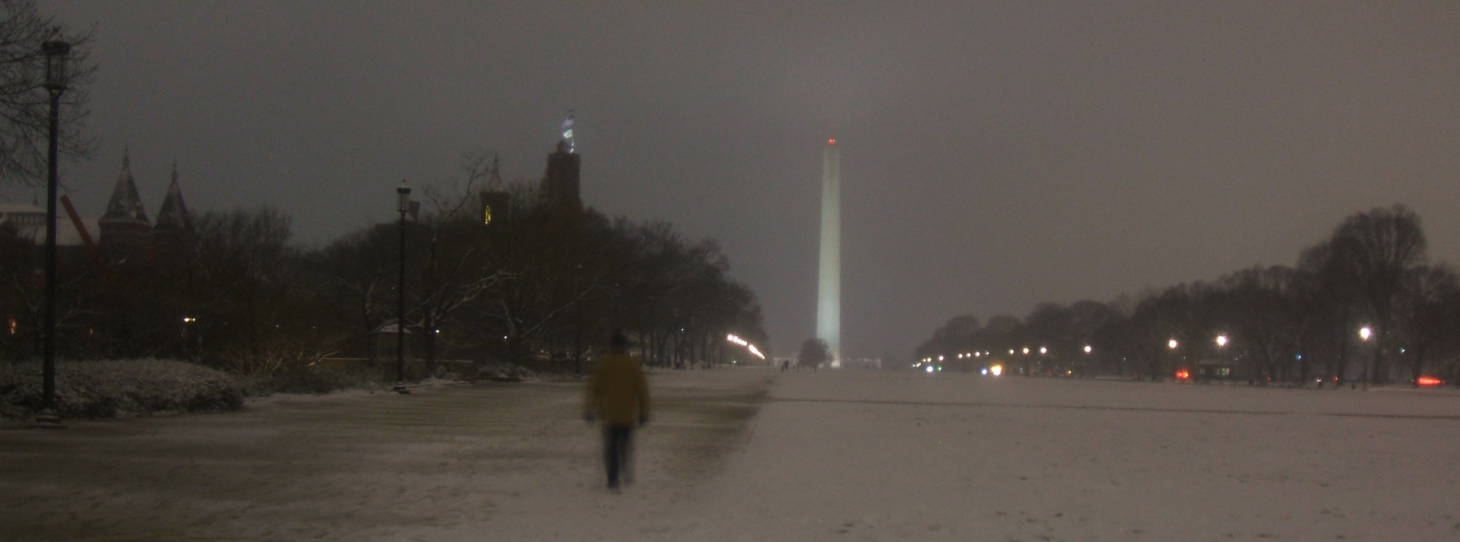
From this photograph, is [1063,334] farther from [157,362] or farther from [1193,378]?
[157,362]

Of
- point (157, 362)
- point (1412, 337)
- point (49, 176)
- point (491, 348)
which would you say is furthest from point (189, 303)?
point (1412, 337)

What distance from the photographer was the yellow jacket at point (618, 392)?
12.3 m

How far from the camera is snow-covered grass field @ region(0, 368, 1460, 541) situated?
33.9 ft

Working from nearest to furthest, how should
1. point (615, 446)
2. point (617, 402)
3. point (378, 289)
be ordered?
point (617, 402)
point (615, 446)
point (378, 289)

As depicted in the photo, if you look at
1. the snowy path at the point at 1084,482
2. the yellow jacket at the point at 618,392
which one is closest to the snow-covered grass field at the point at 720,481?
the snowy path at the point at 1084,482

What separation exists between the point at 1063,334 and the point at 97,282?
161015mm

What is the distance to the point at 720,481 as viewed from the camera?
13609 mm

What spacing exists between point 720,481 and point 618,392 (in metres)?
1.90

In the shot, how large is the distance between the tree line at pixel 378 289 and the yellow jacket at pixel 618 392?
21981mm

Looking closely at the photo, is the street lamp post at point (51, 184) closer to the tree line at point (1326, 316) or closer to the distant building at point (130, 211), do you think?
the tree line at point (1326, 316)

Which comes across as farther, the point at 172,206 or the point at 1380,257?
the point at 172,206

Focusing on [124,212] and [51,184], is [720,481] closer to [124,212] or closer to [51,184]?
[51,184]

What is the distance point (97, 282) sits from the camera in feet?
102

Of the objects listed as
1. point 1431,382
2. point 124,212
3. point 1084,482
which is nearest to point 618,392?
point 1084,482
